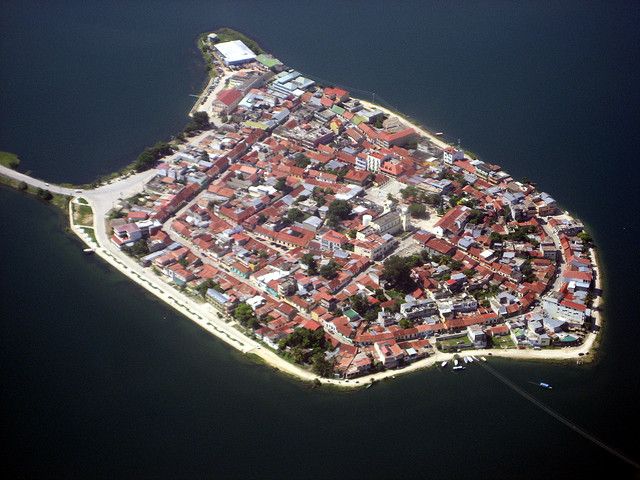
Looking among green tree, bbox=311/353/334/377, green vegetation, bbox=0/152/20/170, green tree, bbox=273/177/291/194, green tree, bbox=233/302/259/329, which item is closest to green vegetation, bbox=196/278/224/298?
green tree, bbox=233/302/259/329

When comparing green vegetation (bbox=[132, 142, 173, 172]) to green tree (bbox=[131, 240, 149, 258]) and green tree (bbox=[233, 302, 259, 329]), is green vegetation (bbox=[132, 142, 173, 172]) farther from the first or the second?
green tree (bbox=[233, 302, 259, 329])

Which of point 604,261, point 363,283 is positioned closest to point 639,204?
point 604,261

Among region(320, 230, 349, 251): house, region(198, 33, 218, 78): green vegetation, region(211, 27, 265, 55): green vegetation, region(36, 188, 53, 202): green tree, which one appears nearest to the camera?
Answer: region(320, 230, 349, 251): house

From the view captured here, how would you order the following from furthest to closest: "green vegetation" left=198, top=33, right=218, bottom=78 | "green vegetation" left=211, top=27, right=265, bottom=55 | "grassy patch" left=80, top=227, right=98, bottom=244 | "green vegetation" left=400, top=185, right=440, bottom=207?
"green vegetation" left=211, top=27, right=265, bottom=55 < "green vegetation" left=198, top=33, right=218, bottom=78 < "green vegetation" left=400, top=185, right=440, bottom=207 < "grassy patch" left=80, top=227, right=98, bottom=244

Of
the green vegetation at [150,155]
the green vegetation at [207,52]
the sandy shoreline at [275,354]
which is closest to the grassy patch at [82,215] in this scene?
the green vegetation at [150,155]

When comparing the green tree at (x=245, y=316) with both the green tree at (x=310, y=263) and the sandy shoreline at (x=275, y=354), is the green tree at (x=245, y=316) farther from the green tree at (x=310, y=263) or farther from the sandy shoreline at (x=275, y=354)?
the green tree at (x=310, y=263)

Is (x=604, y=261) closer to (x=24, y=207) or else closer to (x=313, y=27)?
(x=24, y=207)
